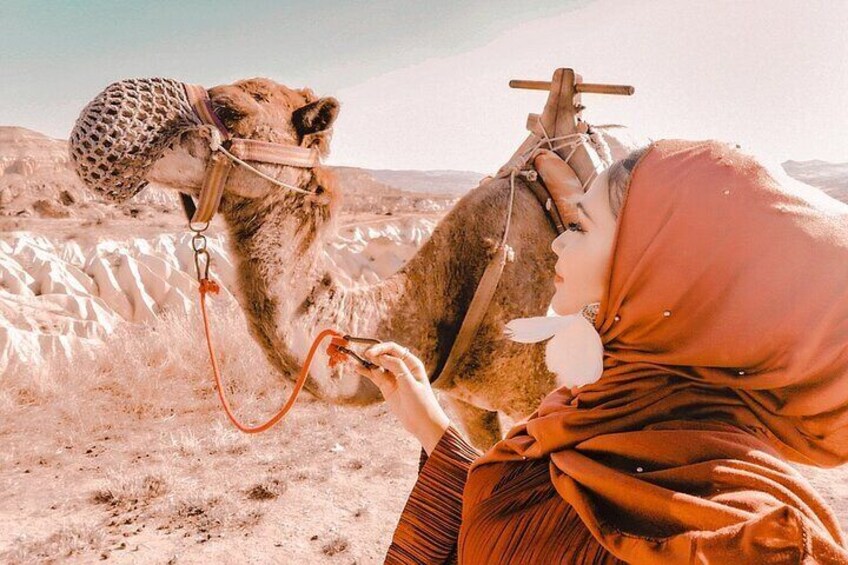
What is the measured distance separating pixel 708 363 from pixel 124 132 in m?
2.09

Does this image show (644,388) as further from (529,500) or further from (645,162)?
(645,162)

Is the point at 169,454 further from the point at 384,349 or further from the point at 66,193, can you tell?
the point at 66,193

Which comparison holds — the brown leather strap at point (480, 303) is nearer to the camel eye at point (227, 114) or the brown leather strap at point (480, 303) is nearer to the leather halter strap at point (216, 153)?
the leather halter strap at point (216, 153)

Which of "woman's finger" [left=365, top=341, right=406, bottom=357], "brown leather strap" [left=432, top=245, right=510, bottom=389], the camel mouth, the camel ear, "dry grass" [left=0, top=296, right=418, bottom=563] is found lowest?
"dry grass" [left=0, top=296, right=418, bottom=563]

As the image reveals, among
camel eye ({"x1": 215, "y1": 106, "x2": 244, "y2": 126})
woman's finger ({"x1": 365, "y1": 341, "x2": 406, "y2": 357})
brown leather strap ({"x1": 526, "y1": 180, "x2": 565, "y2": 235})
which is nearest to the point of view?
woman's finger ({"x1": 365, "y1": 341, "x2": 406, "y2": 357})

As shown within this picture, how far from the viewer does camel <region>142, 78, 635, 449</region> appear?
2570mm

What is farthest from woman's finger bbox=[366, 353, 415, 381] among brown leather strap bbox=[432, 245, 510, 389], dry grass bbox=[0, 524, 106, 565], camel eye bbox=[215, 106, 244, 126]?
dry grass bbox=[0, 524, 106, 565]

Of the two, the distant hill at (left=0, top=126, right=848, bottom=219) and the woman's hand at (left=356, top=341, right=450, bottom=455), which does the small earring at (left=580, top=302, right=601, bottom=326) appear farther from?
the distant hill at (left=0, top=126, right=848, bottom=219)

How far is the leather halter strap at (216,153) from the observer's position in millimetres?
2416

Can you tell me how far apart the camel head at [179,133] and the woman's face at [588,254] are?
1712 mm

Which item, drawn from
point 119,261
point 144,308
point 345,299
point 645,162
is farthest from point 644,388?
point 119,261

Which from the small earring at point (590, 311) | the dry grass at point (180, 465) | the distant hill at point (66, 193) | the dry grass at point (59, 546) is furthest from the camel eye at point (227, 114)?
the dry grass at point (59, 546)

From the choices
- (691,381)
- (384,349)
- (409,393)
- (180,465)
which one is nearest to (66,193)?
(180,465)

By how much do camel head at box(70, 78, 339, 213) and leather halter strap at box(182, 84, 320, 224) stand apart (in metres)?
0.03
